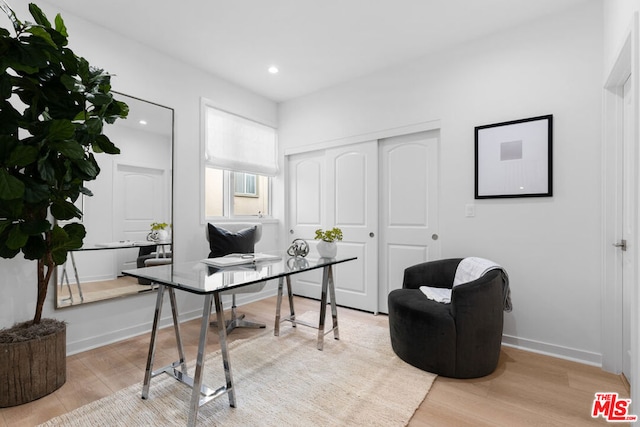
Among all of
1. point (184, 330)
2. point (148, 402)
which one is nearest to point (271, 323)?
point (184, 330)

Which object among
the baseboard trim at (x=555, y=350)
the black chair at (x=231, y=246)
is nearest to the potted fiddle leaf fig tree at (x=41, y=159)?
the black chair at (x=231, y=246)

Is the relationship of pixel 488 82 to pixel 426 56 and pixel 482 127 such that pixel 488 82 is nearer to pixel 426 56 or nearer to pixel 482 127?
pixel 482 127

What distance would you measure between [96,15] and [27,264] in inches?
80.5

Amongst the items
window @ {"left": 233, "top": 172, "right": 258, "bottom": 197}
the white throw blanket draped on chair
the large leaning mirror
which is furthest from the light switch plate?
the large leaning mirror

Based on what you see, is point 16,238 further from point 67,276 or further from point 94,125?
point 67,276

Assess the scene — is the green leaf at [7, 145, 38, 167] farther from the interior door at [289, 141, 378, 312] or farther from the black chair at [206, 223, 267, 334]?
the interior door at [289, 141, 378, 312]

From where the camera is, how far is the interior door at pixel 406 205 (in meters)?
3.25

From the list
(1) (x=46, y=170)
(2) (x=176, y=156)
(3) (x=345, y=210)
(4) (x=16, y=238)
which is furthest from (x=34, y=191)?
(3) (x=345, y=210)

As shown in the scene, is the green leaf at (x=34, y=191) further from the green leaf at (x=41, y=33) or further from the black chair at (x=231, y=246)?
the black chair at (x=231, y=246)

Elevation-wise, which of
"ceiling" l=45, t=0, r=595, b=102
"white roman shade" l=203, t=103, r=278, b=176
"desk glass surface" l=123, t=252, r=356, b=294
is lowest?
"desk glass surface" l=123, t=252, r=356, b=294

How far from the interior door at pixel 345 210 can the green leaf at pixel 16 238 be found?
282 cm

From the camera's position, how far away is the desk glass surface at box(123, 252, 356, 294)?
1.58 m

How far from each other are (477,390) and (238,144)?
3.47 m

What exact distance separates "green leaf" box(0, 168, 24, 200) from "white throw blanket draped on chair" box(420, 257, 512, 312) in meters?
2.69
